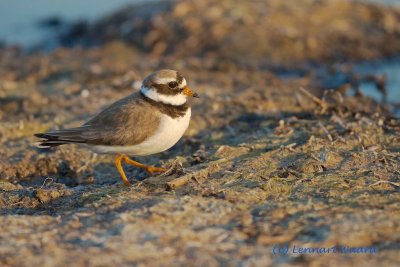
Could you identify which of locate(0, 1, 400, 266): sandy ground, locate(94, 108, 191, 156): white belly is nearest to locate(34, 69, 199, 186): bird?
locate(94, 108, 191, 156): white belly

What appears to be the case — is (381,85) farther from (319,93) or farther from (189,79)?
(189,79)

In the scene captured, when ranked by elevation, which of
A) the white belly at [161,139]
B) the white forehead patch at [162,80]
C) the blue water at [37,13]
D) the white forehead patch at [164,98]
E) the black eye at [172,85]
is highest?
the blue water at [37,13]

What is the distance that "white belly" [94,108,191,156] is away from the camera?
6.35 m

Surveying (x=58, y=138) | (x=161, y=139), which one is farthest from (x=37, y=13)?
(x=161, y=139)

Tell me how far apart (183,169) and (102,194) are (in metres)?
0.87

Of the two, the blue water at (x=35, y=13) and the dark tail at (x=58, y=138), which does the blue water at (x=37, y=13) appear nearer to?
the blue water at (x=35, y=13)

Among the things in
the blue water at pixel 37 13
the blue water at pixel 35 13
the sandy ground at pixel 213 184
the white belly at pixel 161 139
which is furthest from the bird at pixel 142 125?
the blue water at pixel 35 13

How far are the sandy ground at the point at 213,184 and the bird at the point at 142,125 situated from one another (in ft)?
1.08

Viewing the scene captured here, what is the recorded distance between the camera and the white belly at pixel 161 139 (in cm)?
635

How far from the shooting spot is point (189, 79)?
10875mm

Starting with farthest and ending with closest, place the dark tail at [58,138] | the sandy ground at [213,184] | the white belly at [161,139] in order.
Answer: the dark tail at [58,138] < the white belly at [161,139] < the sandy ground at [213,184]

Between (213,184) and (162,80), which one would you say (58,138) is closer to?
(162,80)

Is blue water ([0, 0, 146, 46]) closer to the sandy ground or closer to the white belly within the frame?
the sandy ground

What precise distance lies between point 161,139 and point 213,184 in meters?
0.75
